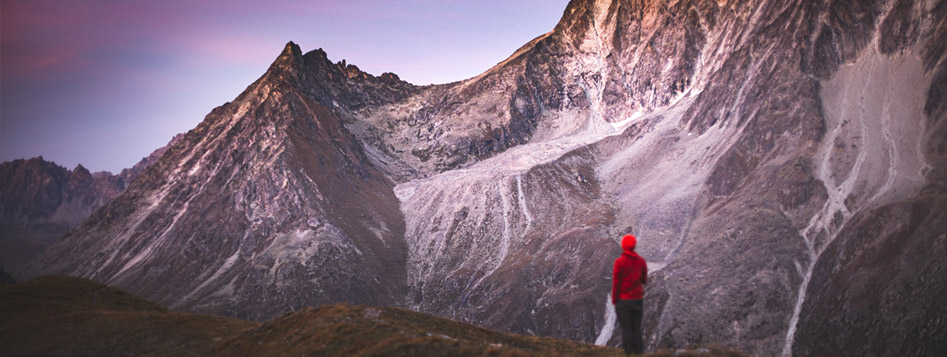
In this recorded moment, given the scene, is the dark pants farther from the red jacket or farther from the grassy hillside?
the grassy hillside

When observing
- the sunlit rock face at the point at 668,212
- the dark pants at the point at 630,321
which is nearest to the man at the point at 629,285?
the dark pants at the point at 630,321

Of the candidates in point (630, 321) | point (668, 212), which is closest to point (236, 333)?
point (630, 321)

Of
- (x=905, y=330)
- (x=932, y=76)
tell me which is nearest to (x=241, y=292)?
(x=905, y=330)

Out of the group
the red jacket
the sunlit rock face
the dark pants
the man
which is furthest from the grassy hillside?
the sunlit rock face

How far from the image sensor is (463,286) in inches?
5020

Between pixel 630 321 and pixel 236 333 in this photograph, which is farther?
pixel 236 333

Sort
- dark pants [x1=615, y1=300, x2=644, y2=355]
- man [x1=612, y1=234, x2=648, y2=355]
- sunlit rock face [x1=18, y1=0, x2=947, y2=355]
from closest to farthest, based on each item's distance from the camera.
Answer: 1. man [x1=612, y1=234, x2=648, y2=355]
2. dark pants [x1=615, y1=300, x2=644, y2=355]
3. sunlit rock face [x1=18, y1=0, x2=947, y2=355]

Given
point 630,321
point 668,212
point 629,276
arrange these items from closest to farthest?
point 629,276 < point 630,321 < point 668,212

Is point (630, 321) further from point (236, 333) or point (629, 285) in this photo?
point (236, 333)

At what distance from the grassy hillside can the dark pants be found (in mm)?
1431

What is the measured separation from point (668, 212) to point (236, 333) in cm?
9797

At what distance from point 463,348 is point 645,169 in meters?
130

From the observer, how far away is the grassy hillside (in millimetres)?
27688

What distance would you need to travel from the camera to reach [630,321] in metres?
20.7
